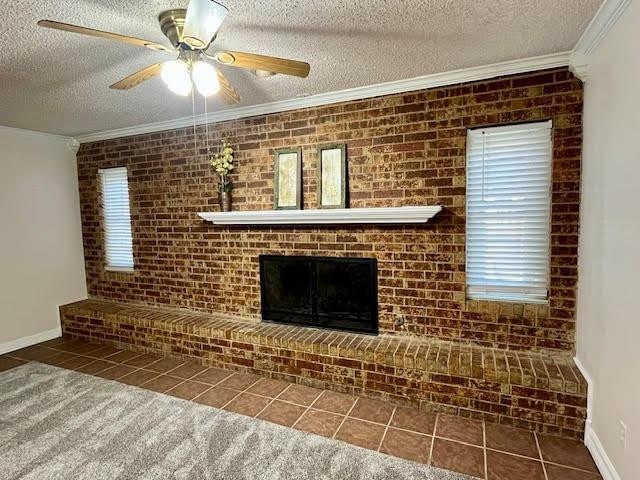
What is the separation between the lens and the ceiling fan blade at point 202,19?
1293mm

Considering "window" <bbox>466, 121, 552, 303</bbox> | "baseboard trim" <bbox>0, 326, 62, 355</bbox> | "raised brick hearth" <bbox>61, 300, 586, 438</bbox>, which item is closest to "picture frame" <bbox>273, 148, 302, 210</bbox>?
"raised brick hearth" <bbox>61, 300, 586, 438</bbox>

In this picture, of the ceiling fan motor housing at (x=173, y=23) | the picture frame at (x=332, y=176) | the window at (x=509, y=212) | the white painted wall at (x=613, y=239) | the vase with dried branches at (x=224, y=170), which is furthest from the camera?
the vase with dried branches at (x=224, y=170)

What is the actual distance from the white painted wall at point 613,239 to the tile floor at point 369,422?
34 cm

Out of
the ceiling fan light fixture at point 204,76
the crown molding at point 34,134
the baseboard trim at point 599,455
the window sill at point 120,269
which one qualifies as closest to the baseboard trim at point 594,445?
the baseboard trim at point 599,455

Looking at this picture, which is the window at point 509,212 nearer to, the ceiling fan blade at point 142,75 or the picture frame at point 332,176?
the picture frame at point 332,176

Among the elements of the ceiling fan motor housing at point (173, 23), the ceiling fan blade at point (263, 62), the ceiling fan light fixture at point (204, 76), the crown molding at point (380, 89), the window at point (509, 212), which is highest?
the crown molding at point (380, 89)

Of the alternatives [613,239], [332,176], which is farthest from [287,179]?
[613,239]

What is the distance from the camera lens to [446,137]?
2672mm

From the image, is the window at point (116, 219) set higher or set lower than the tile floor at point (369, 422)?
higher

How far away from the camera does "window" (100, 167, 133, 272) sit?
4238 millimetres

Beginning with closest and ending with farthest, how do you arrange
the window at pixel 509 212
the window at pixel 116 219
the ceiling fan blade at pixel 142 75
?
the ceiling fan blade at pixel 142 75, the window at pixel 509 212, the window at pixel 116 219

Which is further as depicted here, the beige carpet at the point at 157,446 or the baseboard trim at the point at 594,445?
the beige carpet at the point at 157,446

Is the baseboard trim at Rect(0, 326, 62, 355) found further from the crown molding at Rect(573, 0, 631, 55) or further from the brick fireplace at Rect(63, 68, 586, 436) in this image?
the crown molding at Rect(573, 0, 631, 55)

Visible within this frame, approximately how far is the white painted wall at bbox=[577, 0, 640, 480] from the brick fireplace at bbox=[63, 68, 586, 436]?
21cm
